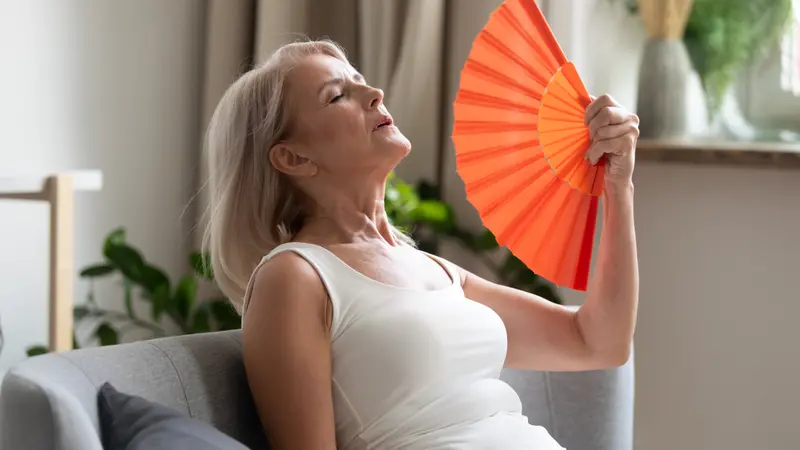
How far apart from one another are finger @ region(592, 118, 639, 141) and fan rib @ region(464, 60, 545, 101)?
0.32 feet

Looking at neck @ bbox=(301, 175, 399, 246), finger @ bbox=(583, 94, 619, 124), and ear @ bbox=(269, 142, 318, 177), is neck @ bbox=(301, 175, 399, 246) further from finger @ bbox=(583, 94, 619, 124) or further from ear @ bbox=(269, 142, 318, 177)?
finger @ bbox=(583, 94, 619, 124)

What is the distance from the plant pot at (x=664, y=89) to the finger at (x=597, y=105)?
1.08 m

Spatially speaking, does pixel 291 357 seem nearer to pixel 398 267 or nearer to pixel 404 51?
pixel 398 267

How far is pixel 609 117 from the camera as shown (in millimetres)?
1326

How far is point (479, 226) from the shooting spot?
2.51m

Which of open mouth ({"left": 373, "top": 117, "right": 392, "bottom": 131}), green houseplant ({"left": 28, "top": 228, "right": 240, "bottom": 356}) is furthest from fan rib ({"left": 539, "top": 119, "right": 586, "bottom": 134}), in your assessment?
green houseplant ({"left": 28, "top": 228, "right": 240, "bottom": 356})

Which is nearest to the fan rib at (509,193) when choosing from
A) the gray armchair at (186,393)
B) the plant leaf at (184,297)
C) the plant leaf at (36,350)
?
the gray armchair at (186,393)

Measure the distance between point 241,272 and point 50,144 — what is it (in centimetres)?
137

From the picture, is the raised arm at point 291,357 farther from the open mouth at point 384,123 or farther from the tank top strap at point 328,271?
the open mouth at point 384,123

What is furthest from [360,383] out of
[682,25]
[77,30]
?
[77,30]

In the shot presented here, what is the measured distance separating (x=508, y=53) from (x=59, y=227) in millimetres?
1083

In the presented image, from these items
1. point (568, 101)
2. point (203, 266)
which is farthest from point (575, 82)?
point (203, 266)

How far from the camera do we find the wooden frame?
1.94 metres

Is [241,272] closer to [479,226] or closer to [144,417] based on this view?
[144,417]
